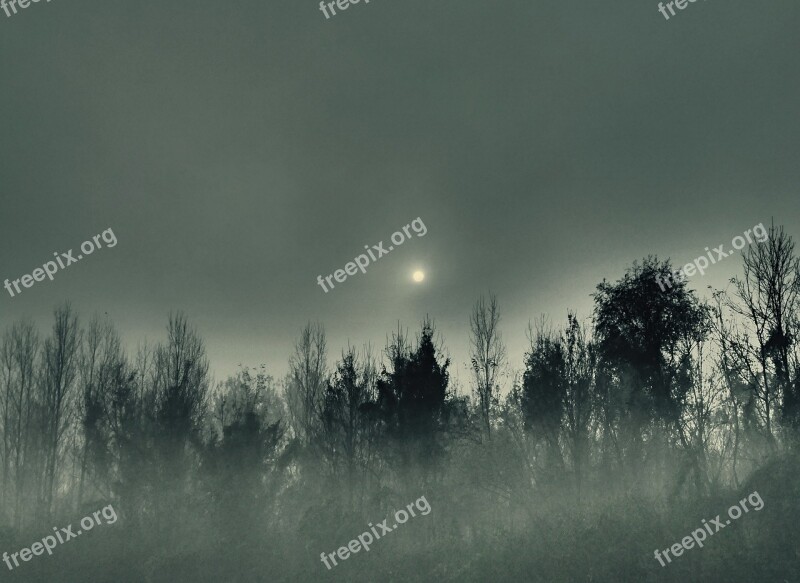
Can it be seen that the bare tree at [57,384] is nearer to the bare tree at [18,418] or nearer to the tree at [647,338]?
the bare tree at [18,418]

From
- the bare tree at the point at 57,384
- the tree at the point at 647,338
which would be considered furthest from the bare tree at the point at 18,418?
the tree at the point at 647,338

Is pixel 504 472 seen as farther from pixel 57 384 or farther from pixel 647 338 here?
pixel 57 384

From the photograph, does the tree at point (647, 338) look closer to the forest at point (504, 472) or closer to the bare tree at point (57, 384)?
the forest at point (504, 472)

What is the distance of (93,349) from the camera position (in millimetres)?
46531

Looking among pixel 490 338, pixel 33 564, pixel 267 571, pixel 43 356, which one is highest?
pixel 43 356

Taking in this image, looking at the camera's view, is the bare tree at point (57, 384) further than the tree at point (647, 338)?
Yes

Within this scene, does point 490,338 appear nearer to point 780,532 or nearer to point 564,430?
point 564,430

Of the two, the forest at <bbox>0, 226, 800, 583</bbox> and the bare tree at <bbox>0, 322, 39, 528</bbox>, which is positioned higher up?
the bare tree at <bbox>0, 322, 39, 528</bbox>

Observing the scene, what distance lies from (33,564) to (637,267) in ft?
109

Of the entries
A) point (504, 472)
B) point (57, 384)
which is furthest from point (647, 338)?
point (57, 384)

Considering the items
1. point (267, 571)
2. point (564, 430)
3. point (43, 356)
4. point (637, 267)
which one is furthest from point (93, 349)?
point (637, 267)

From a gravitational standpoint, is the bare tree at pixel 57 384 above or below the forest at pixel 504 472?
above

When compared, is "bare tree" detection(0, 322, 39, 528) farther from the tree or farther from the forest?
the tree

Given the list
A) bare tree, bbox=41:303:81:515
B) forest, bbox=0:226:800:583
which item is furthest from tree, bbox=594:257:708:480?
bare tree, bbox=41:303:81:515
